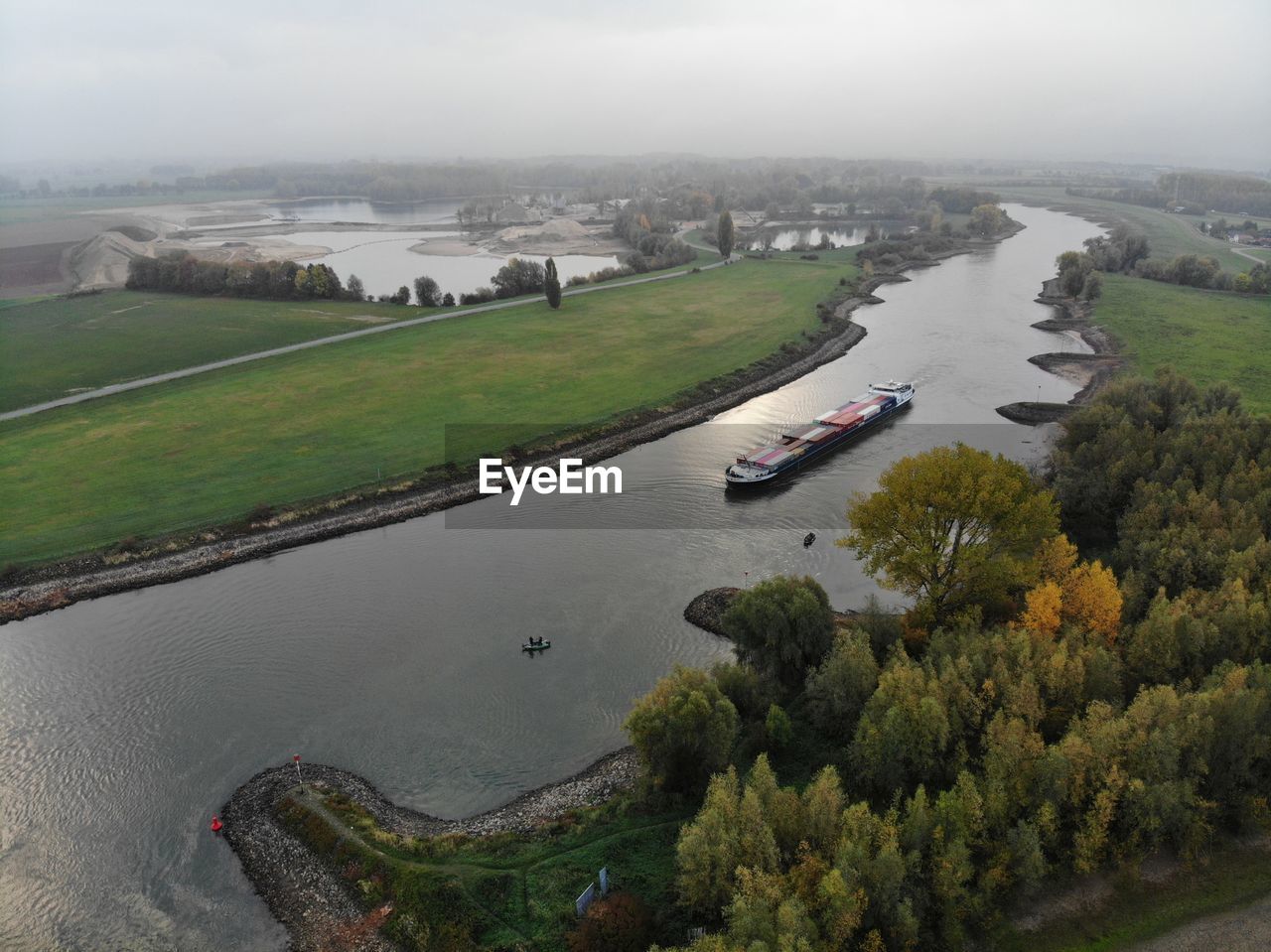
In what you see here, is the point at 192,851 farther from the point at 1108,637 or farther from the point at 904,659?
the point at 1108,637

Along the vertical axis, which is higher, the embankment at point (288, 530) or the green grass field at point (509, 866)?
the embankment at point (288, 530)

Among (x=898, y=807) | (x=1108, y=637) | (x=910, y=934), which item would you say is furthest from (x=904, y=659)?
(x=910, y=934)

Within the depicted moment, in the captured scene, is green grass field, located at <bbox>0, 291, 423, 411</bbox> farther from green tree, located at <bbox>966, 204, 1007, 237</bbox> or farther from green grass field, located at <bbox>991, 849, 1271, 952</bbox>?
green tree, located at <bbox>966, 204, 1007, 237</bbox>

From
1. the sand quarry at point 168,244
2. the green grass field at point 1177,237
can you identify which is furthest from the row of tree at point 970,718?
the green grass field at point 1177,237

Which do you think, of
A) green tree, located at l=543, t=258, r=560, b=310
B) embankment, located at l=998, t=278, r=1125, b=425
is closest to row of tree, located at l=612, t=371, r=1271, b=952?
embankment, located at l=998, t=278, r=1125, b=425

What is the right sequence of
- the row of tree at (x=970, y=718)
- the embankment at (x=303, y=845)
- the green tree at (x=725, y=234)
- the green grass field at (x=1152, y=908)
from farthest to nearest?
the green tree at (x=725, y=234) → the embankment at (x=303, y=845) → the green grass field at (x=1152, y=908) → the row of tree at (x=970, y=718)

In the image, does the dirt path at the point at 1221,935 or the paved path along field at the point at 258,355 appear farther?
the paved path along field at the point at 258,355

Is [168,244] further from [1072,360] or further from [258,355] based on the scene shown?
[1072,360]

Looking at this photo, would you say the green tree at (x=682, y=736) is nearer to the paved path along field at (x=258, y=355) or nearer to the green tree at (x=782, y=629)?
the green tree at (x=782, y=629)
